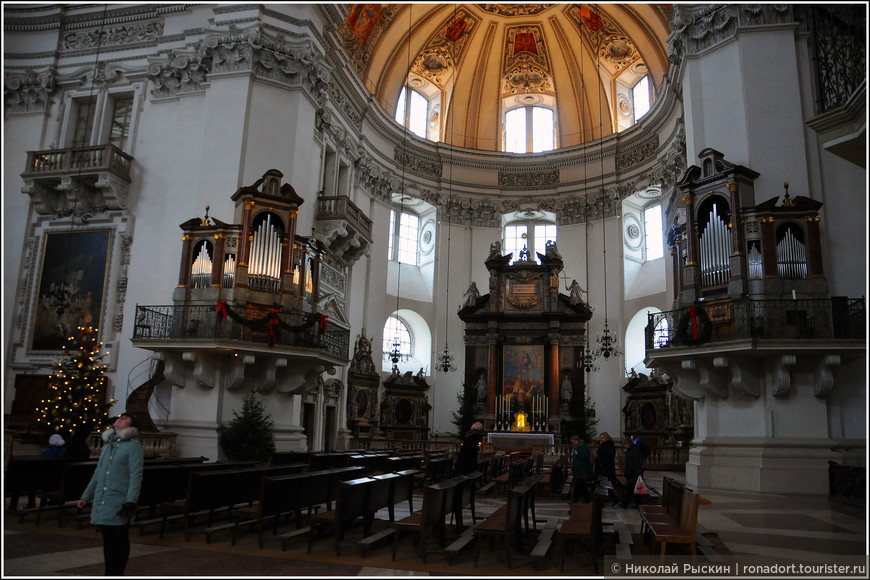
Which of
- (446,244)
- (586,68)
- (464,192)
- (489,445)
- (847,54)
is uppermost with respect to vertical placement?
(586,68)

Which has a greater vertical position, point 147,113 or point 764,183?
point 147,113

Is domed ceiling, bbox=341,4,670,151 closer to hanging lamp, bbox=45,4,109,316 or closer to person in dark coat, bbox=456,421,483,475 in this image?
hanging lamp, bbox=45,4,109,316

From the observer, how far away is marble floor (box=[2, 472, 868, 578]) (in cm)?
584

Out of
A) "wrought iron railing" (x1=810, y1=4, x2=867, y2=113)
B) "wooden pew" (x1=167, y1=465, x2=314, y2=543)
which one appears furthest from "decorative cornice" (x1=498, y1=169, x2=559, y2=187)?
"wooden pew" (x1=167, y1=465, x2=314, y2=543)

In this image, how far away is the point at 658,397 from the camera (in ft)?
74.3

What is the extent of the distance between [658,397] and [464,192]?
11489 millimetres

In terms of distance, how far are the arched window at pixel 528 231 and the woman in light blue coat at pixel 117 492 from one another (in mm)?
23744

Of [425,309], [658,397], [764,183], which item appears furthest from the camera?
[425,309]

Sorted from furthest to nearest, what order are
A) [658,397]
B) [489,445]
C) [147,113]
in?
[658,397] < [489,445] < [147,113]

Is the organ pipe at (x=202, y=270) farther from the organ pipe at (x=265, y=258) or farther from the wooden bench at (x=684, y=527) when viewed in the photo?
the wooden bench at (x=684, y=527)

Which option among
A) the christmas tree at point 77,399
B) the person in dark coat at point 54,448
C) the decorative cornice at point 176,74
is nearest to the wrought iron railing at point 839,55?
the person in dark coat at point 54,448

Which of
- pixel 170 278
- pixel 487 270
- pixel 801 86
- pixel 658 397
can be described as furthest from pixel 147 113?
pixel 658 397

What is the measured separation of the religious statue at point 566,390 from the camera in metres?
24.3

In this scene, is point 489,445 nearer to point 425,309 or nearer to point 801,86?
point 425,309
